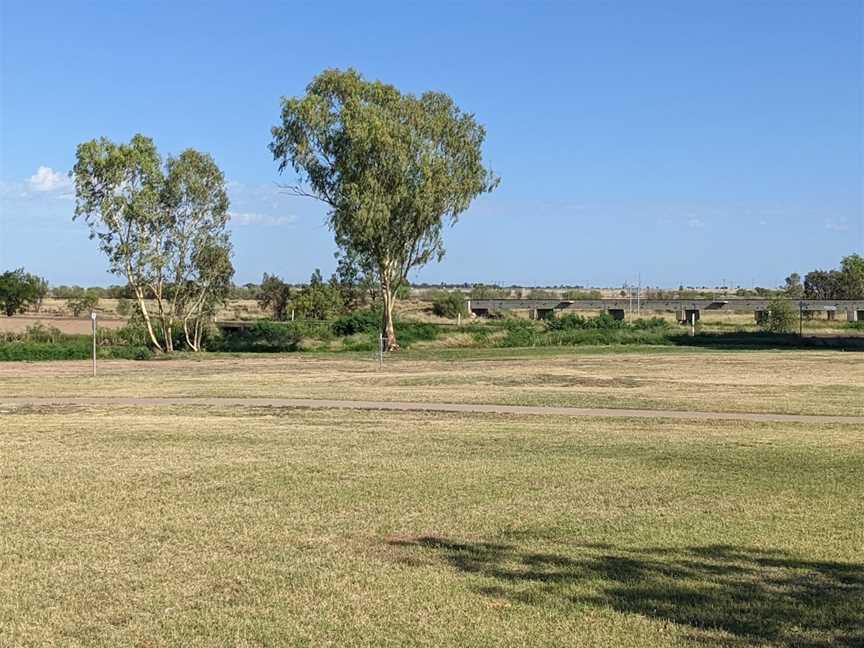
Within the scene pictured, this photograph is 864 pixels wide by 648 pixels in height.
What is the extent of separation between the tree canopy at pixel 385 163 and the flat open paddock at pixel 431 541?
106 ft

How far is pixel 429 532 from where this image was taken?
9008mm

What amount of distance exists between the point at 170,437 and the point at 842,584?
37.7ft

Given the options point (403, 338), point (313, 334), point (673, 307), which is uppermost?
point (673, 307)

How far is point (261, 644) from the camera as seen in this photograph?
604cm

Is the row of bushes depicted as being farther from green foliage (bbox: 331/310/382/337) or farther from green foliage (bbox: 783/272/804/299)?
green foliage (bbox: 783/272/804/299)

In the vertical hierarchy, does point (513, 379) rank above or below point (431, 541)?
below

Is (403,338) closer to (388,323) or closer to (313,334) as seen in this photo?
(388,323)

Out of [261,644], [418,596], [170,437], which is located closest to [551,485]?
[418,596]

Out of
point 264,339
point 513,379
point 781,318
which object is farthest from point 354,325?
point 781,318

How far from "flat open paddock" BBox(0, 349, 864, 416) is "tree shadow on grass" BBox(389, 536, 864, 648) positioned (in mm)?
13435

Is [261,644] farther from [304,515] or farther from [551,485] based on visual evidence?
[551,485]

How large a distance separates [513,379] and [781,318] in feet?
126

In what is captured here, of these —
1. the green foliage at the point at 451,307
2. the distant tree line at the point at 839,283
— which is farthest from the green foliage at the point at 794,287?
the green foliage at the point at 451,307

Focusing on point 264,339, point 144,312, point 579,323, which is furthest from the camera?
point 579,323
